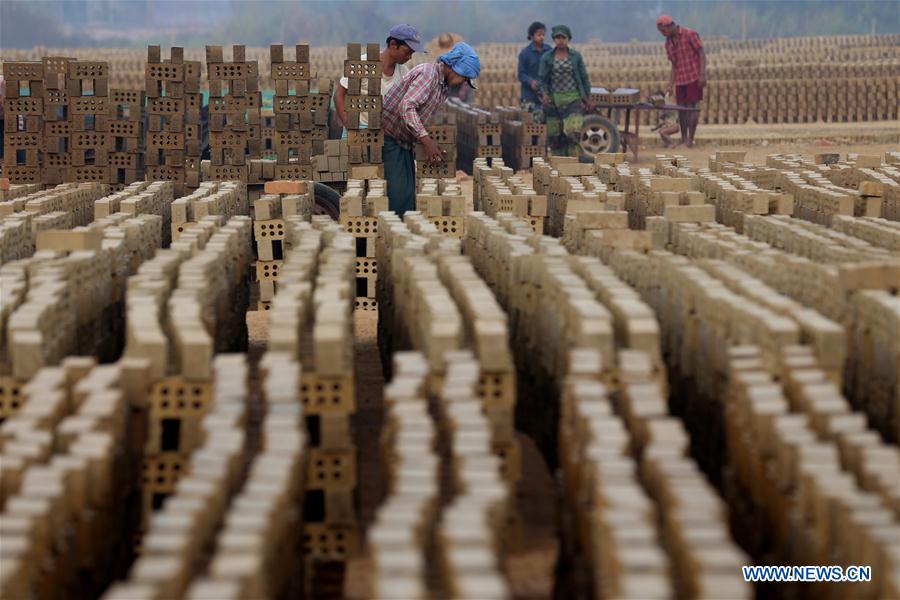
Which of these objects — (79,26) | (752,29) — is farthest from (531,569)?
(79,26)

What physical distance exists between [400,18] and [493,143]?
9366cm

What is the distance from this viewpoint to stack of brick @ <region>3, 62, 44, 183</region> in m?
14.3

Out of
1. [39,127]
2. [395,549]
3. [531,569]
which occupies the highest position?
[39,127]

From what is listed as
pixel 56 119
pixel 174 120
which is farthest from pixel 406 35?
pixel 56 119

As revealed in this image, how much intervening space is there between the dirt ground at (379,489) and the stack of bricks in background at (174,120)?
2149mm

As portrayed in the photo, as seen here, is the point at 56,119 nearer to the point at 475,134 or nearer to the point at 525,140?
the point at 525,140

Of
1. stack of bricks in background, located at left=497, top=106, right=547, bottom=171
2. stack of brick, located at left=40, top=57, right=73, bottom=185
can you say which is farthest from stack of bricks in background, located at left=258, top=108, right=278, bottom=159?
stack of bricks in background, located at left=497, top=106, right=547, bottom=171

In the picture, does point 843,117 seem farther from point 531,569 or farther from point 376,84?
point 531,569

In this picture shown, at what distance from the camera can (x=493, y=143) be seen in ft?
59.4

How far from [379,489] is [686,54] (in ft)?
61.8

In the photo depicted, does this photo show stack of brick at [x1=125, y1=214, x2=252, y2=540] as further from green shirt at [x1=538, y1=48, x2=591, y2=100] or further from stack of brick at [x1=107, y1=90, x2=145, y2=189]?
green shirt at [x1=538, y1=48, x2=591, y2=100]

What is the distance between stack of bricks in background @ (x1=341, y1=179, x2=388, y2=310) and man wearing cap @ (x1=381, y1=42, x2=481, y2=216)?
4.21 feet

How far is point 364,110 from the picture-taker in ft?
44.7

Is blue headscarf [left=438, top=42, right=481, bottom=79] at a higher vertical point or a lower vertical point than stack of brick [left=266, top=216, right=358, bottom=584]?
higher
